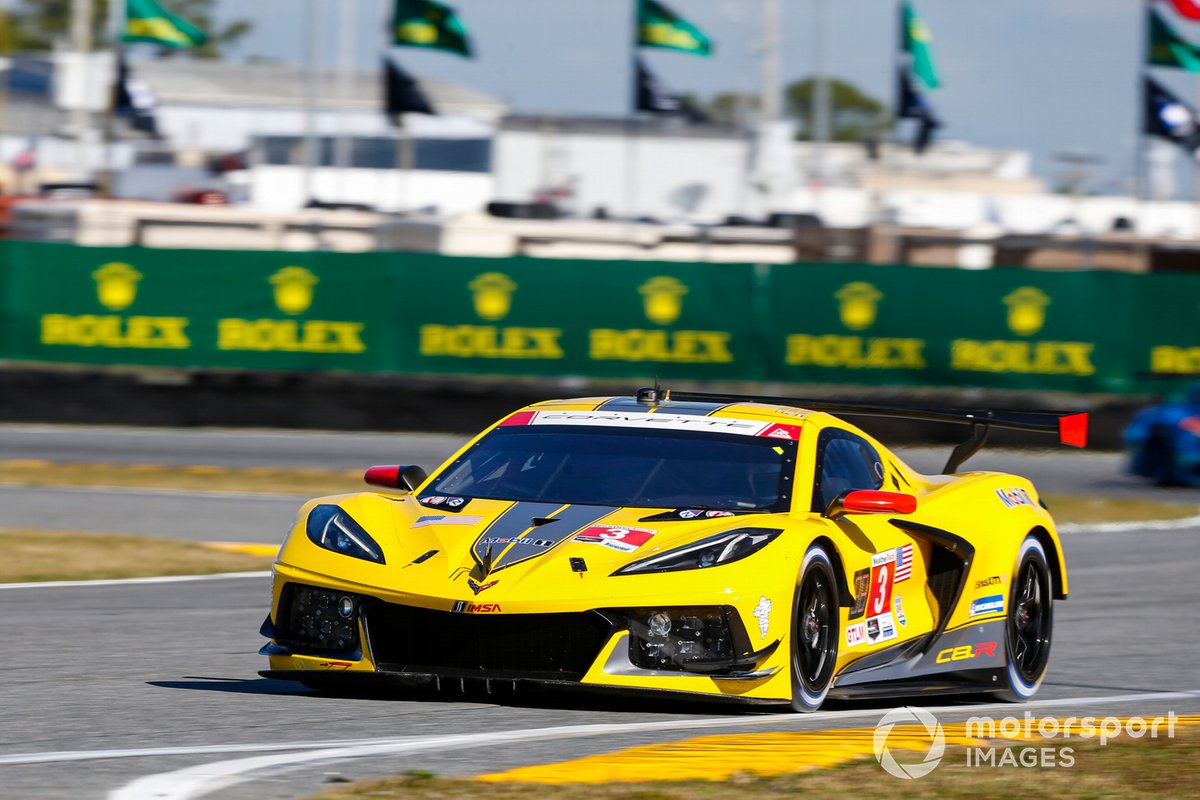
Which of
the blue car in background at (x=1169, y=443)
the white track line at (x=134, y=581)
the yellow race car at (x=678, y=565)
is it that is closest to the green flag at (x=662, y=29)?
the blue car in background at (x=1169, y=443)

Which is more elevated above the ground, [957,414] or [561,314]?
[561,314]

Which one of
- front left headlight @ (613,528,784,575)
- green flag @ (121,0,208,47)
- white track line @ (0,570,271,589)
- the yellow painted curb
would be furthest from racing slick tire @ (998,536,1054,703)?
Answer: green flag @ (121,0,208,47)

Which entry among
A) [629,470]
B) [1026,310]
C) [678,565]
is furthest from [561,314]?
[678,565]

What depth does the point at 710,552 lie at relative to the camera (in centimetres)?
700

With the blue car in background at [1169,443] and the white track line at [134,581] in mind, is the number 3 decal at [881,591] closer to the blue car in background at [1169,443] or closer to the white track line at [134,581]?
the white track line at [134,581]

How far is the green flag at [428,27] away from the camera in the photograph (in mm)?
31609

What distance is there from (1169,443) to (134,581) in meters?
12.3

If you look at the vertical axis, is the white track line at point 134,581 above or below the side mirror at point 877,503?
below

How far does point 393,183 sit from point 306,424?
2392 cm

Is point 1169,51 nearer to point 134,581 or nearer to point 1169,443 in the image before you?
point 1169,443

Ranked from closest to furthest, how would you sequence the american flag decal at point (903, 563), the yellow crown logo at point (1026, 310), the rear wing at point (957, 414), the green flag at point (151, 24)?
the american flag decal at point (903, 563) < the rear wing at point (957, 414) < the yellow crown logo at point (1026, 310) < the green flag at point (151, 24)

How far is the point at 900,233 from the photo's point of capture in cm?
2862

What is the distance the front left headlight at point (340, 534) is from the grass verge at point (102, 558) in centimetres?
516

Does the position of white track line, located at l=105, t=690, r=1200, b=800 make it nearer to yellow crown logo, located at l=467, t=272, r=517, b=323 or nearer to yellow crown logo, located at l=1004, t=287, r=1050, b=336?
yellow crown logo, located at l=1004, t=287, r=1050, b=336
